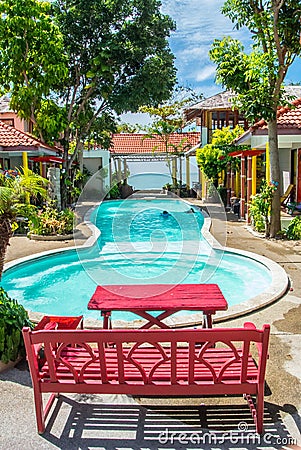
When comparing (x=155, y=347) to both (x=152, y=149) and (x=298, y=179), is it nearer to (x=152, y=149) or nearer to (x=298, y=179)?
(x=298, y=179)

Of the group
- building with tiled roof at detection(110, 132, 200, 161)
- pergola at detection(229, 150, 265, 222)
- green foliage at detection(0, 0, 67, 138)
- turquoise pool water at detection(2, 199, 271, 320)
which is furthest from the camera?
building with tiled roof at detection(110, 132, 200, 161)

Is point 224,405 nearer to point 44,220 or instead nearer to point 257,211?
point 257,211

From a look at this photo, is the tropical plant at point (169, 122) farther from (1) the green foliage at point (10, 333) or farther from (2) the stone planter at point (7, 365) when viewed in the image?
(2) the stone planter at point (7, 365)

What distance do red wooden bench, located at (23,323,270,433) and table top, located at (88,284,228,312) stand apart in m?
0.96

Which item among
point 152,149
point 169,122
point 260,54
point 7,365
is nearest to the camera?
point 7,365

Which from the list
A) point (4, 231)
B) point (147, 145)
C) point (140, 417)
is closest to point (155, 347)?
point (140, 417)

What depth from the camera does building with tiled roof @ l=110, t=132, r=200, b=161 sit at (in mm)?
→ 35375

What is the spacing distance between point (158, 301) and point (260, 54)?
32.5 feet

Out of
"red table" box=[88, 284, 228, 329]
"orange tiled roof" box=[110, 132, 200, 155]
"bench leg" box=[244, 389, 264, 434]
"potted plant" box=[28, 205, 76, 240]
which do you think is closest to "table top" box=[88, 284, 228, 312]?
"red table" box=[88, 284, 228, 329]

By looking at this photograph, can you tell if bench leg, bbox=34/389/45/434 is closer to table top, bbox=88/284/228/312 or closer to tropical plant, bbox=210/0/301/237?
table top, bbox=88/284/228/312

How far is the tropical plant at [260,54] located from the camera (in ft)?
38.8

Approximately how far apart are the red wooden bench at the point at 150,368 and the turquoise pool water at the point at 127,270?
4.93 metres

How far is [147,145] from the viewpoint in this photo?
38.2 m

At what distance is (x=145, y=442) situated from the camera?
3549mm
